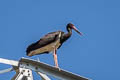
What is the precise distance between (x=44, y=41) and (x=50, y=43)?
0.40 metres

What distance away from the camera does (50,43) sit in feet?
38.3

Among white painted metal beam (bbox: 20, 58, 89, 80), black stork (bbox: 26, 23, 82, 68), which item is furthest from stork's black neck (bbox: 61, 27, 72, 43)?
white painted metal beam (bbox: 20, 58, 89, 80)

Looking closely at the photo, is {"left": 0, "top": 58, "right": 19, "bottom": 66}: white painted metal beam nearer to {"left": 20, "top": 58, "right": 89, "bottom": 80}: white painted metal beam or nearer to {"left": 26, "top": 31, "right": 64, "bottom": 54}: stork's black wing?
{"left": 20, "top": 58, "right": 89, "bottom": 80}: white painted metal beam

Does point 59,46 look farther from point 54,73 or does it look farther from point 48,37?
point 54,73

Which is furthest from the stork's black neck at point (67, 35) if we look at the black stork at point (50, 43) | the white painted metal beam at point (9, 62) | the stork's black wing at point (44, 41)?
the white painted metal beam at point (9, 62)

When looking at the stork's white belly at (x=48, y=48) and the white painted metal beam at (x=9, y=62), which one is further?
the stork's white belly at (x=48, y=48)

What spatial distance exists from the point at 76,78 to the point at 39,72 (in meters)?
0.80

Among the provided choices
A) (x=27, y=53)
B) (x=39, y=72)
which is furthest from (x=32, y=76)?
(x=27, y=53)

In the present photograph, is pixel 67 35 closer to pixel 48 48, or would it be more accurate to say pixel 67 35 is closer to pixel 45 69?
pixel 48 48

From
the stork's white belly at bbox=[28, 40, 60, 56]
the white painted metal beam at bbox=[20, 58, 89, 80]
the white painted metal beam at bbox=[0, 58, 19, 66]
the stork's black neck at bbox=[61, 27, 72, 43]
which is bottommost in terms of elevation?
the white painted metal beam at bbox=[20, 58, 89, 80]

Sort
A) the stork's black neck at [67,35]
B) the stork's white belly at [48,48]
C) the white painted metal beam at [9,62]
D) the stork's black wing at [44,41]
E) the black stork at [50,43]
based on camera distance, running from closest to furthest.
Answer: the white painted metal beam at [9,62], the stork's black wing at [44,41], the black stork at [50,43], the stork's white belly at [48,48], the stork's black neck at [67,35]

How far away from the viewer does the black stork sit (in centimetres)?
1045

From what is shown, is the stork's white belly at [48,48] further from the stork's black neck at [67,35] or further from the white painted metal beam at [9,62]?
the white painted metal beam at [9,62]

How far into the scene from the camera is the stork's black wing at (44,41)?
10.3 meters
